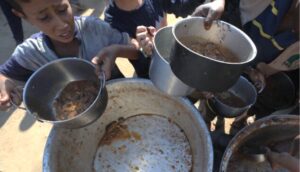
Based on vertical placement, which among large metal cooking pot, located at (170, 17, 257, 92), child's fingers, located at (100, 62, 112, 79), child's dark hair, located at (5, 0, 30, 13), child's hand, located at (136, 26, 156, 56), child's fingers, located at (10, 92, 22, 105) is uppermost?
child's dark hair, located at (5, 0, 30, 13)

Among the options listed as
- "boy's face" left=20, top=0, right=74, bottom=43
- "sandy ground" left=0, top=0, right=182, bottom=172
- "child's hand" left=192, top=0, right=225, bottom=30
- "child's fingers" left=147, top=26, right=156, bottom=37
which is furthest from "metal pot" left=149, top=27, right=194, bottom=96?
"sandy ground" left=0, top=0, right=182, bottom=172

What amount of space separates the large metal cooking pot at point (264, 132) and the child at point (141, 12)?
23.5 inches

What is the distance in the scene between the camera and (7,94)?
1290mm

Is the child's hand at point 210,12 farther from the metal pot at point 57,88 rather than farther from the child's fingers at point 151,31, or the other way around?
the metal pot at point 57,88

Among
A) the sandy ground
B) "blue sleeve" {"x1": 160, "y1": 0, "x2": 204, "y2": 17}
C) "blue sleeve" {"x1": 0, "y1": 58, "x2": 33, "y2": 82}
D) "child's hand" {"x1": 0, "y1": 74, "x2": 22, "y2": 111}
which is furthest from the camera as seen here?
the sandy ground

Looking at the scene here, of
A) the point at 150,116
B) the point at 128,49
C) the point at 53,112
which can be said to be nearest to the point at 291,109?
the point at 150,116

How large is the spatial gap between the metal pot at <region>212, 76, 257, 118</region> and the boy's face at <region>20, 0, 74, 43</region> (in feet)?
2.38

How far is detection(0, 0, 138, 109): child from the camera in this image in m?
1.23

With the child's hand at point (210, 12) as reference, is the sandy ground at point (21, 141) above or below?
below

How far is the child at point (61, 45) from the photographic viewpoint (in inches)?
48.5

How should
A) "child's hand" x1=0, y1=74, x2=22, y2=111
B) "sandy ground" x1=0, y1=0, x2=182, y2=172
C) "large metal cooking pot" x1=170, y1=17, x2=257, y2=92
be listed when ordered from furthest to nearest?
"sandy ground" x1=0, y1=0, x2=182, y2=172
"child's hand" x1=0, y1=74, x2=22, y2=111
"large metal cooking pot" x1=170, y1=17, x2=257, y2=92

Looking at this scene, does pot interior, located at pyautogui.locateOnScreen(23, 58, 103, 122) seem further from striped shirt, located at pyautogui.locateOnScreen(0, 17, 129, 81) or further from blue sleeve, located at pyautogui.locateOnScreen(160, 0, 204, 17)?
blue sleeve, located at pyautogui.locateOnScreen(160, 0, 204, 17)

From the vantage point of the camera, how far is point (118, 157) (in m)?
1.58

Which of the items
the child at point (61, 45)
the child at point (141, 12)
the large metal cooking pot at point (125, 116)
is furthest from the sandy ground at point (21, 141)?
the child at point (141, 12)
